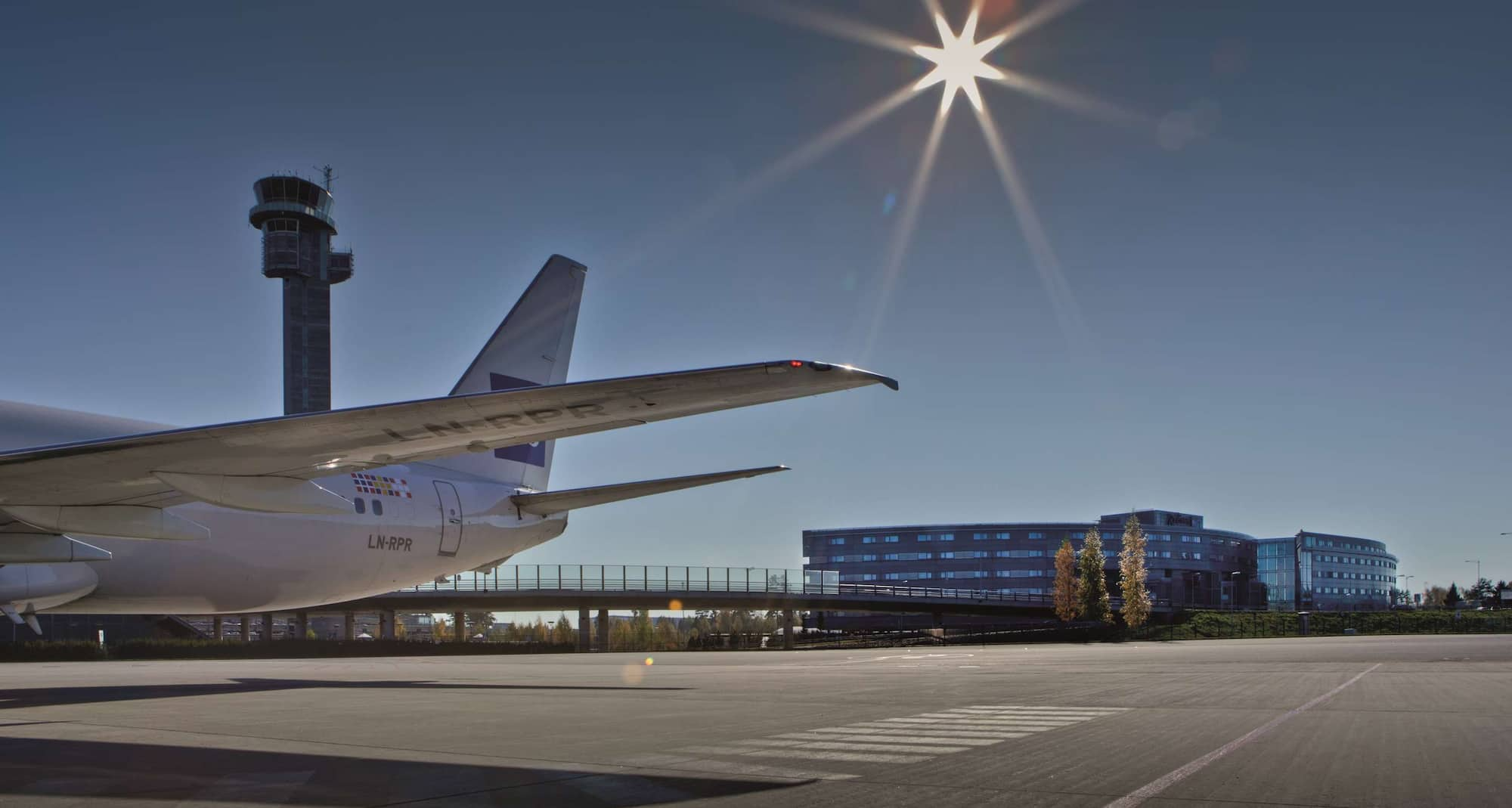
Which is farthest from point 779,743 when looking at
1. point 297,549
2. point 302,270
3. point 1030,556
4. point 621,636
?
point 1030,556

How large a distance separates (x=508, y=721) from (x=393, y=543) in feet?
40.2

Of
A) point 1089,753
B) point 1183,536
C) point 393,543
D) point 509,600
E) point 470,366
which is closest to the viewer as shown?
point 1089,753

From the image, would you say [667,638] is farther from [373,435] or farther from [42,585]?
[373,435]

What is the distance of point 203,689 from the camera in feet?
74.2

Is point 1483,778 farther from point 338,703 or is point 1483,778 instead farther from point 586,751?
point 338,703

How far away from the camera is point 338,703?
18.0 meters

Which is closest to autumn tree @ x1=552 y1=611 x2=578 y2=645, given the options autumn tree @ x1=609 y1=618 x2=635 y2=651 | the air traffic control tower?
autumn tree @ x1=609 y1=618 x2=635 y2=651

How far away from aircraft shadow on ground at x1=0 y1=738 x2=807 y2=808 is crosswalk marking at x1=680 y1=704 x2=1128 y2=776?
4.39 ft

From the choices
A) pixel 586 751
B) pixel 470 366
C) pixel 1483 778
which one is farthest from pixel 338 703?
pixel 1483 778

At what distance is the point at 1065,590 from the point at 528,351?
9241 centimetres

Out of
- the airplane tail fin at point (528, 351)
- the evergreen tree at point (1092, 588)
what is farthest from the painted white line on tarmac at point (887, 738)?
the evergreen tree at point (1092, 588)

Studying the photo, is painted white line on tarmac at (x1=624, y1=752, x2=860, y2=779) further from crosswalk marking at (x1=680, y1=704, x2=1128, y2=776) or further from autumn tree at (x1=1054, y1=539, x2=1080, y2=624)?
autumn tree at (x1=1054, y1=539, x2=1080, y2=624)

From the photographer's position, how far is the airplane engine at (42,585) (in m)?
19.0

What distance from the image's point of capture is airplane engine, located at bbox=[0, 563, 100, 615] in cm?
1903
